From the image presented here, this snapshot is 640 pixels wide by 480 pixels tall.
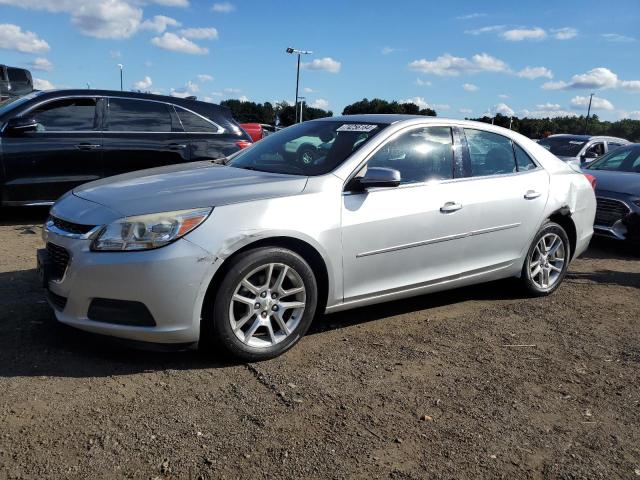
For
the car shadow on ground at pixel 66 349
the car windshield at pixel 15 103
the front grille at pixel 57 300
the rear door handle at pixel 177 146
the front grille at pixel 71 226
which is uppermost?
the car windshield at pixel 15 103

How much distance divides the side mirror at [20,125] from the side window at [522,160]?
5.48m

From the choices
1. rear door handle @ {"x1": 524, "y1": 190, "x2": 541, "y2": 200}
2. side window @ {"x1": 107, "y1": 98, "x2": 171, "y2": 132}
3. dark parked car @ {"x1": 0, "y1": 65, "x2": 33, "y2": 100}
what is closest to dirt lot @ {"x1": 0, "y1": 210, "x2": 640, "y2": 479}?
rear door handle @ {"x1": 524, "y1": 190, "x2": 541, "y2": 200}

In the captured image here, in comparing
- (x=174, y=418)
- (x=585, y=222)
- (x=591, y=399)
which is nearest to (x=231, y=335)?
(x=174, y=418)

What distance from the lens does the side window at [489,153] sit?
4555 mm

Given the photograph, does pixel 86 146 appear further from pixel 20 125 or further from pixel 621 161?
pixel 621 161

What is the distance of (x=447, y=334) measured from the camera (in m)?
4.16

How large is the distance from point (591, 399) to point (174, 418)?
7.63ft

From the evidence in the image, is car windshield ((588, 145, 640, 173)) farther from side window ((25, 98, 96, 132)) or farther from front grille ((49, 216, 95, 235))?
front grille ((49, 216, 95, 235))

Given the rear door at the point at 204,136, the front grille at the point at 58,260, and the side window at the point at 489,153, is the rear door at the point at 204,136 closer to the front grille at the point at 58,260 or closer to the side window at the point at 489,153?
the side window at the point at 489,153

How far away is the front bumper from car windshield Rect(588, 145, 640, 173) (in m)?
7.32

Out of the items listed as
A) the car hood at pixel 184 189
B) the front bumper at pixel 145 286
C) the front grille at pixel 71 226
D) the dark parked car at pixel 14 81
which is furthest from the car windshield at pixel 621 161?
the dark parked car at pixel 14 81

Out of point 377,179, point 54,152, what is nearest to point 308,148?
point 377,179

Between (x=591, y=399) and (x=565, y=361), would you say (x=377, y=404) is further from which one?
(x=565, y=361)

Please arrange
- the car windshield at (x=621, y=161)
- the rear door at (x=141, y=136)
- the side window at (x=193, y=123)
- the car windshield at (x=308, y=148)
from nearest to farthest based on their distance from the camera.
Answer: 1. the car windshield at (x=308, y=148)
2. the rear door at (x=141, y=136)
3. the side window at (x=193, y=123)
4. the car windshield at (x=621, y=161)
